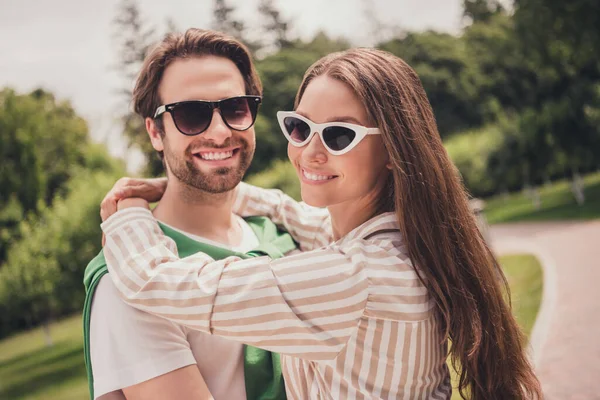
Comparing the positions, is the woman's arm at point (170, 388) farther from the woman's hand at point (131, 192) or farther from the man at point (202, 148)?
the woman's hand at point (131, 192)

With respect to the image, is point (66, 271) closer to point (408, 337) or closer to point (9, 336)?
point (9, 336)

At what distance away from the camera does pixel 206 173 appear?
261 cm

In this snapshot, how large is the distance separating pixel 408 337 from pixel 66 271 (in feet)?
56.8

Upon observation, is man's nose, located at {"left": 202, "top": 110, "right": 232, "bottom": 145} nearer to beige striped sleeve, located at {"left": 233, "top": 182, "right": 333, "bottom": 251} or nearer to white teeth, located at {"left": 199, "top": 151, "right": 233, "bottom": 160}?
white teeth, located at {"left": 199, "top": 151, "right": 233, "bottom": 160}

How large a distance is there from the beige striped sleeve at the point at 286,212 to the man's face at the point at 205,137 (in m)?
0.37

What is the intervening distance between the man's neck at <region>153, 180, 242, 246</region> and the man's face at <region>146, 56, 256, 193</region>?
0.05 m

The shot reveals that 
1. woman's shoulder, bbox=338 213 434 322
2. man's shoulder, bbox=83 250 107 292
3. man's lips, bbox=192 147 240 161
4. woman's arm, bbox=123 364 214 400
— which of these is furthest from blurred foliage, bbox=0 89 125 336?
woman's shoulder, bbox=338 213 434 322

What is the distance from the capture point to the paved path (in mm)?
6598

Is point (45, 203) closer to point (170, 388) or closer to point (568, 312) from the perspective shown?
point (568, 312)

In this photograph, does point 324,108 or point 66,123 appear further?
point 66,123

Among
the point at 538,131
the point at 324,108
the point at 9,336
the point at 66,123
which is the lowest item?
the point at 9,336

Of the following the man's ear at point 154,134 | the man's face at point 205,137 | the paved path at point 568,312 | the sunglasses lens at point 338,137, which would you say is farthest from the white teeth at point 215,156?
the paved path at point 568,312

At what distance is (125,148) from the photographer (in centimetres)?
3216

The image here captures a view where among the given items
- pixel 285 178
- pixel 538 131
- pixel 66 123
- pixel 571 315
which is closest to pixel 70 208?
pixel 285 178
